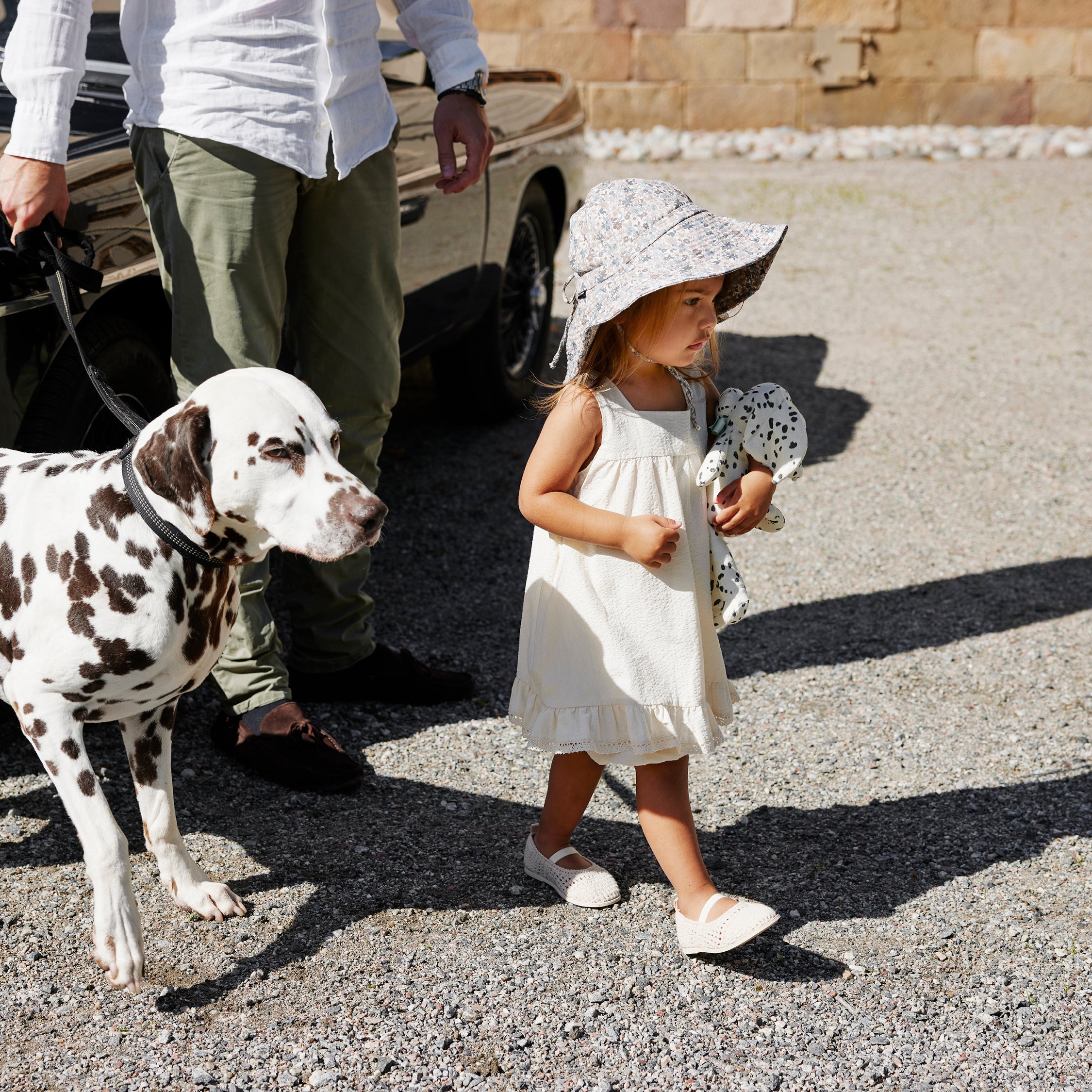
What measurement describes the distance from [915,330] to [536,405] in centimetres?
530

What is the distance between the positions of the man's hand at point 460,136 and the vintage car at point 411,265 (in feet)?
2.54

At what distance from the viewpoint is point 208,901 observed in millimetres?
2512

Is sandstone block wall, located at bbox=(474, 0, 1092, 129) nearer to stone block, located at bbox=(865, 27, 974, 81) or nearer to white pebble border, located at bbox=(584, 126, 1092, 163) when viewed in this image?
stone block, located at bbox=(865, 27, 974, 81)

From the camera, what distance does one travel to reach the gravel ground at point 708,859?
86.0 inches

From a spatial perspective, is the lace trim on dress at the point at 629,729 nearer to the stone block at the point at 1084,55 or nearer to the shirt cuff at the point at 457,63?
the shirt cuff at the point at 457,63

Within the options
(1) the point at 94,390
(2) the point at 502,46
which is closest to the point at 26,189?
(1) the point at 94,390

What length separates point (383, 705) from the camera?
3453 mm

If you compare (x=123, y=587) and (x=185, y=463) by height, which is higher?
(x=185, y=463)

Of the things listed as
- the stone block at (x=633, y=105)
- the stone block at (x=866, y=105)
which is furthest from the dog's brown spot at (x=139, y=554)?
the stone block at (x=866, y=105)

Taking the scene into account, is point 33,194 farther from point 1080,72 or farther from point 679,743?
point 1080,72

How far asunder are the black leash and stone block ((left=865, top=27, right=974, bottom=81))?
39.1 feet

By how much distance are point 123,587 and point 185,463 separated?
0.29 metres

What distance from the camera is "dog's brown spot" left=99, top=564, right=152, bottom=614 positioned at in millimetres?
2215

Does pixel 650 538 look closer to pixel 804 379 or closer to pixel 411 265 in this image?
pixel 411 265
